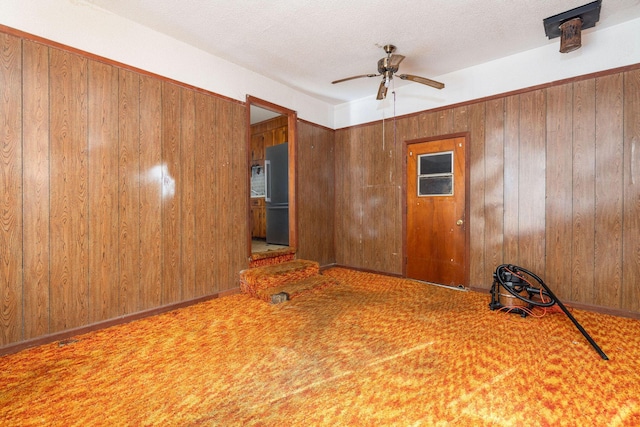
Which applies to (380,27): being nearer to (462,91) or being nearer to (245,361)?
(462,91)

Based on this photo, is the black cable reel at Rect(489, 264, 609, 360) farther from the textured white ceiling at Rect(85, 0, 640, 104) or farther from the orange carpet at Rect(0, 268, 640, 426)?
the textured white ceiling at Rect(85, 0, 640, 104)

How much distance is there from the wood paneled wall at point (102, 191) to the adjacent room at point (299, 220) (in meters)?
0.02

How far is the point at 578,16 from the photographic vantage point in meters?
2.96

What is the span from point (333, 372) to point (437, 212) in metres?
3.12

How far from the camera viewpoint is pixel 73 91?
272cm

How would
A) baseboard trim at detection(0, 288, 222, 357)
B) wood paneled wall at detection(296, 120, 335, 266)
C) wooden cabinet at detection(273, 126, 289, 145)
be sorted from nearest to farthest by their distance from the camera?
baseboard trim at detection(0, 288, 222, 357)
wood paneled wall at detection(296, 120, 335, 266)
wooden cabinet at detection(273, 126, 289, 145)

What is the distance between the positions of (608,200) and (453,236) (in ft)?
5.51

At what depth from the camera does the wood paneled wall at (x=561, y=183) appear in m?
3.18

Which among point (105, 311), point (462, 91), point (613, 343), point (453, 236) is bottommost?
point (613, 343)

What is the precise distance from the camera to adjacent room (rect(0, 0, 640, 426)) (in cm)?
196

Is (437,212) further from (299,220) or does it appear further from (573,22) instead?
(573,22)

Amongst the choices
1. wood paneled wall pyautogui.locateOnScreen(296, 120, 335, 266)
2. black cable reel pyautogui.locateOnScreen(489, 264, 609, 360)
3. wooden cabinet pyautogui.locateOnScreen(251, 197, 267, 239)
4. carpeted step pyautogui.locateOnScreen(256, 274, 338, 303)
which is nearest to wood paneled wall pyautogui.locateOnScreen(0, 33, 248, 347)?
carpeted step pyautogui.locateOnScreen(256, 274, 338, 303)

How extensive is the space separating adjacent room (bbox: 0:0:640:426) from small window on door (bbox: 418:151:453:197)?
0.03 meters

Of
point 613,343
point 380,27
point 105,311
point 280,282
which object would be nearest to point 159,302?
point 105,311
